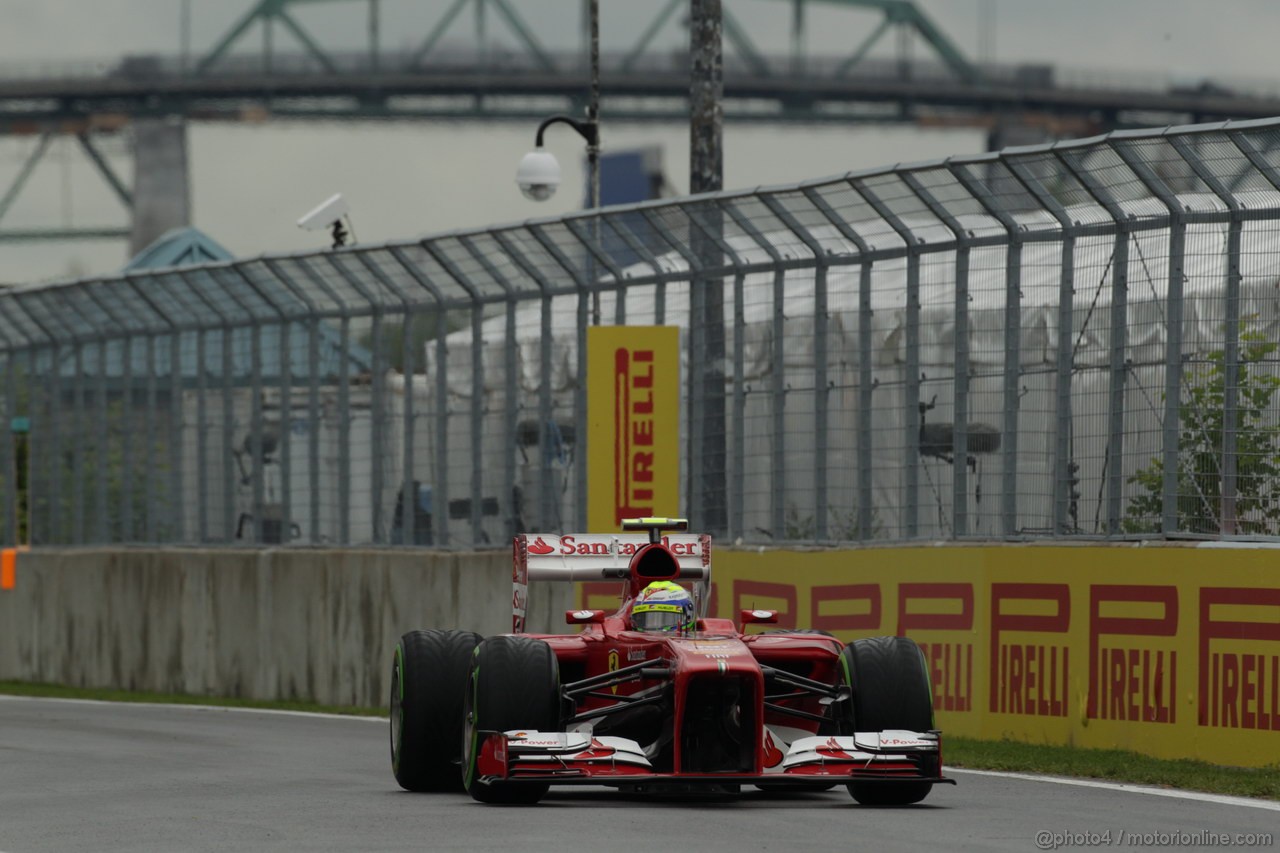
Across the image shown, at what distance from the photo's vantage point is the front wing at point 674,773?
451 inches

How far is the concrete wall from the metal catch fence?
48 centimetres

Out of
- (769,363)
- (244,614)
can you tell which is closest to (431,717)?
(769,363)

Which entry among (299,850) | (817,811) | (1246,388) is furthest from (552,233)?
(299,850)

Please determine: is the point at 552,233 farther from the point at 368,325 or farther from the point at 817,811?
the point at 817,811

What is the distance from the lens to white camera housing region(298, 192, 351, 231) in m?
25.6

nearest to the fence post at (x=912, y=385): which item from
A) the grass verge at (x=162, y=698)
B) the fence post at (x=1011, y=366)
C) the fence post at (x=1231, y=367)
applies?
the fence post at (x=1011, y=366)

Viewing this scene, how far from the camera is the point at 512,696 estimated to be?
11.8 meters

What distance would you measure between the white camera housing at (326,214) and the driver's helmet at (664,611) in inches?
527

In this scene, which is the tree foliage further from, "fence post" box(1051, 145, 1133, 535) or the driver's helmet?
the driver's helmet

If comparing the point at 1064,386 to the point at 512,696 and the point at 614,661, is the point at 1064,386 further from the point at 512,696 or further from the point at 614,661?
the point at 512,696

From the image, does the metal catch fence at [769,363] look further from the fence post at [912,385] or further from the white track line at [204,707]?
the white track line at [204,707]

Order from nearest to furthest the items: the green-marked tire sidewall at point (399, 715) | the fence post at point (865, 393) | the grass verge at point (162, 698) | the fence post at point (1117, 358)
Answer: the green-marked tire sidewall at point (399, 715) → the fence post at point (1117, 358) → the fence post at point (865, 393) → the grass verge at point (162, 698)

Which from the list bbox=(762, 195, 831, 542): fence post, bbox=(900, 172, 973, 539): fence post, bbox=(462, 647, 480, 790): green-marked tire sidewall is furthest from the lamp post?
bbox=(462, 647, 480, 790): green-marked tire sidewall

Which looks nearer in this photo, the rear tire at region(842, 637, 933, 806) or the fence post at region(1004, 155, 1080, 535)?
the rear tire at region(842, 637, 933, 806)
